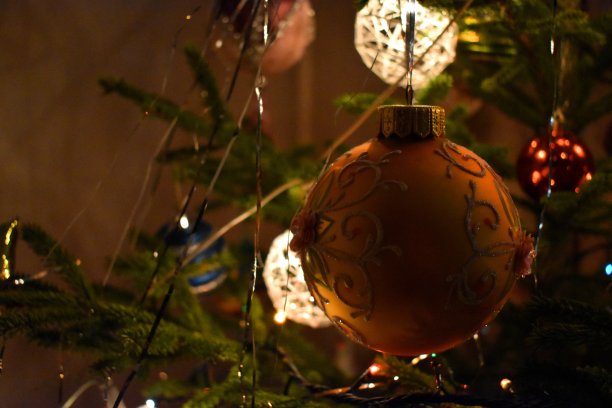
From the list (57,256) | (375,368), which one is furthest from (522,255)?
(57,256)

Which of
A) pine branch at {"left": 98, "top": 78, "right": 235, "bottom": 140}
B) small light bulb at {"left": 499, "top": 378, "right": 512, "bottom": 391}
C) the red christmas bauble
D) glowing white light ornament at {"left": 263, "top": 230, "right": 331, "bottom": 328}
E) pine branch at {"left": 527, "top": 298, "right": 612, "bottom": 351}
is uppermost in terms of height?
pine branch at {"left": 98, "top": 78, "right": 235, "bottom": 140}

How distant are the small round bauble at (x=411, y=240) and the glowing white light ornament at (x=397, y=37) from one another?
21cm

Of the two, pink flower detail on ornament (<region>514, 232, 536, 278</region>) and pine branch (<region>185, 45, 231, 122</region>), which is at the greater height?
pine branch (<region>185, 45, 231, 122</region>)

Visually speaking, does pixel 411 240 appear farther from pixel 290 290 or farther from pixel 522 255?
pixel 290 290

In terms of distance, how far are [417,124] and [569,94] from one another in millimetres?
423

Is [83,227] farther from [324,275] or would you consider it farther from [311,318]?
[324,275]

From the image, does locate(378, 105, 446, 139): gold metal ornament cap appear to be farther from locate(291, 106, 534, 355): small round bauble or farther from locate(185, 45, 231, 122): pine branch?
locate(185, 45, 231, 122): pine branch

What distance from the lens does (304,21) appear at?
3.33 ft

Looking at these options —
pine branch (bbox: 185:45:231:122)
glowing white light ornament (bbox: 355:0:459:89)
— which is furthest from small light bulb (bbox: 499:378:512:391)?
pine branch (bbox: 185:45:231:122)

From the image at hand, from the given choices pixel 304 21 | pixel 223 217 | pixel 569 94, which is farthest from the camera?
pixel 223 217

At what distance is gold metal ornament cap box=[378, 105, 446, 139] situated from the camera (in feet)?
1.63

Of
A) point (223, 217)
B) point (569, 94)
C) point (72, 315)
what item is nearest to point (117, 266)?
point (72, 315)

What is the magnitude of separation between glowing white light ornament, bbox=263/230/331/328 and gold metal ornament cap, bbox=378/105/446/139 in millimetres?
235

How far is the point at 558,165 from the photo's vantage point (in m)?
0.73
